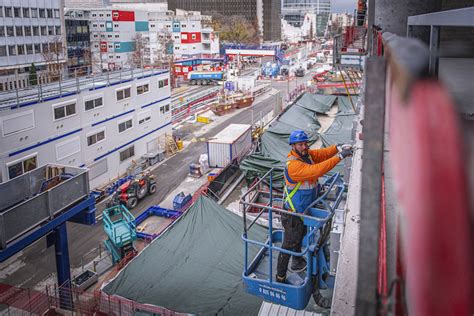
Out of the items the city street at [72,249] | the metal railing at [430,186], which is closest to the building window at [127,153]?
the city street at [72,249]

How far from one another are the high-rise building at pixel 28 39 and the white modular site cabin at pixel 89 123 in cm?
2374

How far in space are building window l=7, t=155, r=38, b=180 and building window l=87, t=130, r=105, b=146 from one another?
407 cm

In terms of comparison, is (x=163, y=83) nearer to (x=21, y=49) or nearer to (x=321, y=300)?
(x=321, y=300)

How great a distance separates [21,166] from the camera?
1958 centimetres

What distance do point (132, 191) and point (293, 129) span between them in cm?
1051

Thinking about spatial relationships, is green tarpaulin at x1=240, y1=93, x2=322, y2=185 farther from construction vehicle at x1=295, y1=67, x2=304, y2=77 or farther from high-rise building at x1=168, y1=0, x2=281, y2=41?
high-rise building at x1=168, y1=0, x2=281, y2=41

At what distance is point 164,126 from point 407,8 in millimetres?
23615

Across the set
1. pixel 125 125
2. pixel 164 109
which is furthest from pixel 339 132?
pixel 125 125

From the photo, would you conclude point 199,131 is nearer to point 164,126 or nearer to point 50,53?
point 164,126

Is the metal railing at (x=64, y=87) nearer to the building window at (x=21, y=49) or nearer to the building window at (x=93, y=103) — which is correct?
the building window at (x=93, y=103)

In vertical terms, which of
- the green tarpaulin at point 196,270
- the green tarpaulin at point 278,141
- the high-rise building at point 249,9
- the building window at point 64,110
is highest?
the high-rise building at point 249,9

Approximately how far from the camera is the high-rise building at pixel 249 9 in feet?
470

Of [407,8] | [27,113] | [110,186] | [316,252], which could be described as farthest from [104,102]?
[316,252]

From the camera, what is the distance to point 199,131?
1566 inches
